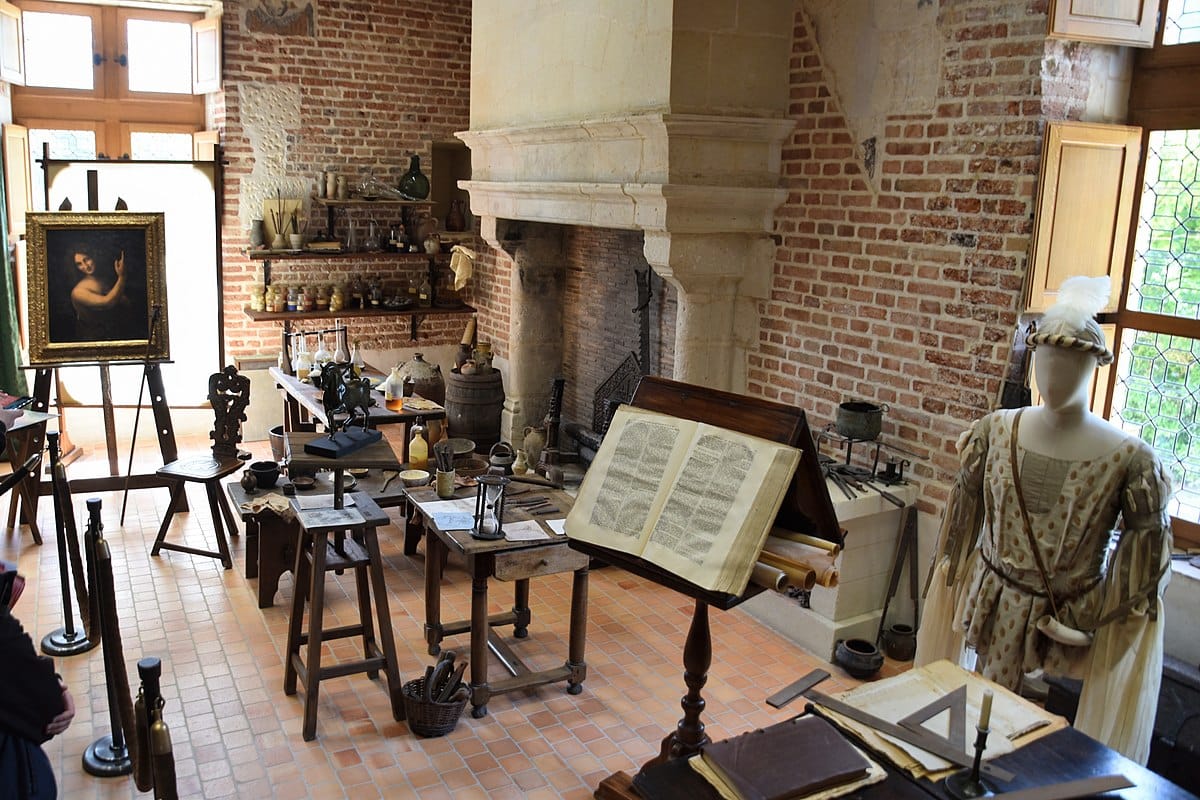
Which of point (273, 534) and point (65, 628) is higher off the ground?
point (273, 534)

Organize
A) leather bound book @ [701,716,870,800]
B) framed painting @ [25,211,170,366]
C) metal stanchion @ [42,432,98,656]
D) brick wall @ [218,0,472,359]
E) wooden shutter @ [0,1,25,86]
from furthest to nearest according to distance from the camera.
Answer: brick wall @ [218,0,472,359]
wooden shutter @ [0,1,25,86]
framed painting @ [25,211,170,366]
metal stanchion @ [42,432,98,656]
leather bound book @ [701,716,870,800]

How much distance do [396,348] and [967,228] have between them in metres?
6.11

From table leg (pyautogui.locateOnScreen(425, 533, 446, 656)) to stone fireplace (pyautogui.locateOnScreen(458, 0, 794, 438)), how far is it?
6.13 ft

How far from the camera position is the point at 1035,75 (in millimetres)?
4277

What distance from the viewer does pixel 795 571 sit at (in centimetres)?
259

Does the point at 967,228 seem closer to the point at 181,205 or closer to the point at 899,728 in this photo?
the point at 899,728

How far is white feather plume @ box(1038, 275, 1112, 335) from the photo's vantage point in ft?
10.7

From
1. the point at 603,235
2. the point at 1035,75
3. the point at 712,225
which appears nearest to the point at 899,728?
the point at 1035,75

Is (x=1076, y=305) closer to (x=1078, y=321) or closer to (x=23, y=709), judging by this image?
(x=1078, y=321)

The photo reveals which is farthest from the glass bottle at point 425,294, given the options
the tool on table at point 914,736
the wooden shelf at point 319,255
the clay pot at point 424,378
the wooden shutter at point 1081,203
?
the tool on table at point 914,736

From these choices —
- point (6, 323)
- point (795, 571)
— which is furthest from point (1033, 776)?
point (6, 323)

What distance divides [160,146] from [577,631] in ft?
21.0

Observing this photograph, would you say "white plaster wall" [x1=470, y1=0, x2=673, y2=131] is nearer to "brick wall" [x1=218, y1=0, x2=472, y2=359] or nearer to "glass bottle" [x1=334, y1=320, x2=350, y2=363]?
"brick wall" [x1=218, y1=0, x2=472, y2=359]

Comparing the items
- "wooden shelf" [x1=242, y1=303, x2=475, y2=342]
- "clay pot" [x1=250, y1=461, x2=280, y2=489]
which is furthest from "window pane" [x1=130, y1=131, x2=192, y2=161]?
"clay pot" [x1=250, y1=461, x2=280, y2=489]
